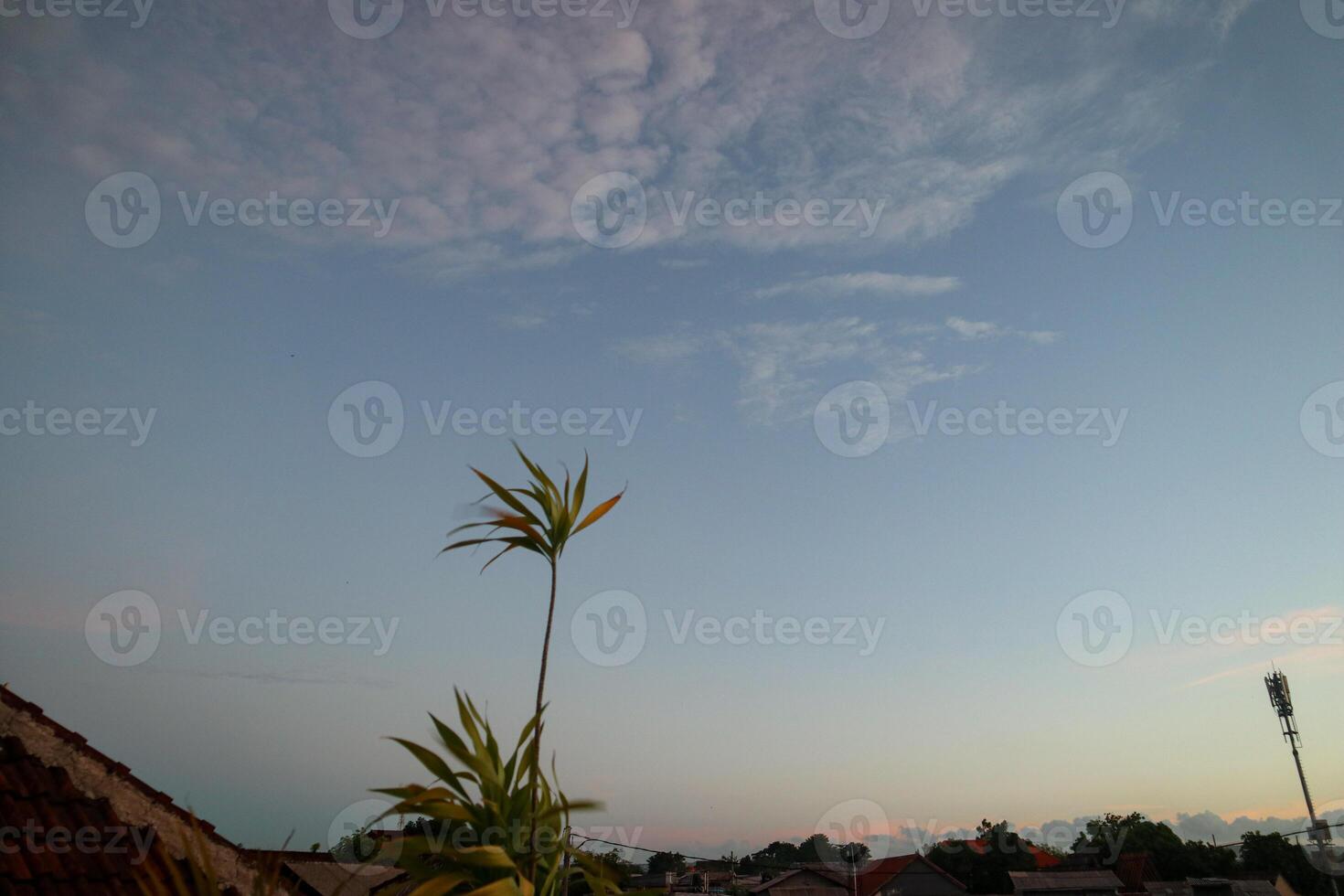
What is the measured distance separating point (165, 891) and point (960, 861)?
184ft

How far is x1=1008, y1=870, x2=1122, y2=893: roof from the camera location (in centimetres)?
3853

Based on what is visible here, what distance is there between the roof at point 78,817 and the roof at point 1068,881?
43869 millimetres

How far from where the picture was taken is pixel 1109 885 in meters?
38.3

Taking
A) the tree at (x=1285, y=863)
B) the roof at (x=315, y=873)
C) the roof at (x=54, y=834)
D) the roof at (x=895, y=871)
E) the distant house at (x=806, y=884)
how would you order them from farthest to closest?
the tree at (x=1285, y=863) → the roof at (x=895, y=871) → the distant house at (x=806, y=884) → the roof at (x=315, y=873) → the roof at (x=54, y=834)

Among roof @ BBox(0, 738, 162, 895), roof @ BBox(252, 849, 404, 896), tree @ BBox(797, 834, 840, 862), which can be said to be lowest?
tree @ BBox(797, 834, 840, 862)

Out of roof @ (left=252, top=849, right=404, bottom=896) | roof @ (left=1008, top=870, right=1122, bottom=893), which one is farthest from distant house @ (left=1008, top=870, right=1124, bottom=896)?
roof @ (left=252, top=849, right=404, bottom=896)

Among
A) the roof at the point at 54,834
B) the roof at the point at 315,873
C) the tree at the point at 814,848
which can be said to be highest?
the roof at the point at 54,834

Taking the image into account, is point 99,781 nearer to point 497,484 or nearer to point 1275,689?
point 497,484

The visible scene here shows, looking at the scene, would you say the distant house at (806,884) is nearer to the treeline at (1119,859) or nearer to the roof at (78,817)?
the treeline at (1119,859)

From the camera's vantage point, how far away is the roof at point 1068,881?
126 ft

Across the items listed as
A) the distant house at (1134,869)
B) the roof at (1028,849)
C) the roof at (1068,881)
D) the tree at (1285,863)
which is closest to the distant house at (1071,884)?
the roof at (1068,881)

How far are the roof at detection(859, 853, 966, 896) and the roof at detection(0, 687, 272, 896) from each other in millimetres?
42732

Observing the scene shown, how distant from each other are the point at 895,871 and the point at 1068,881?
27.4ft

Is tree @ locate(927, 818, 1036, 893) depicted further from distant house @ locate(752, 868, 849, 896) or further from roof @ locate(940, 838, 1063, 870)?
distant house @ locate(752, 868, 849, 896)
